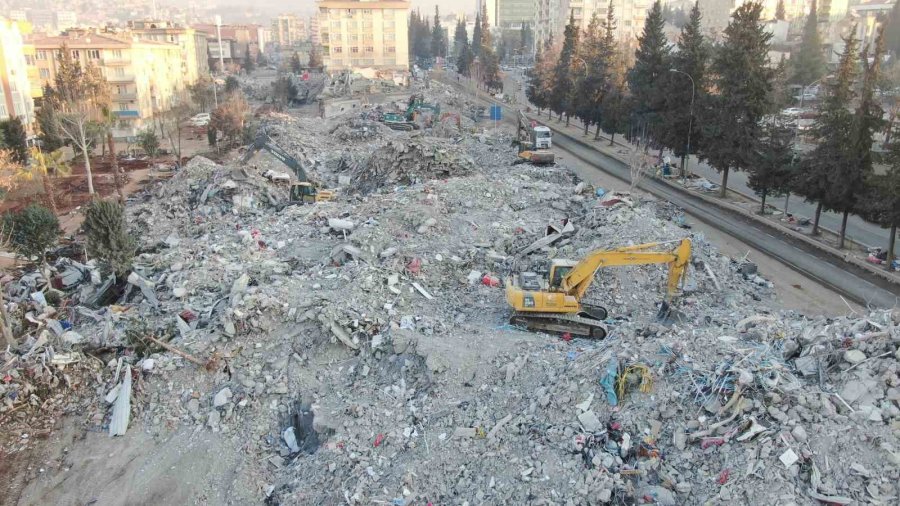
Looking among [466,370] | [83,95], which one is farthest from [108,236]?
[83,95]

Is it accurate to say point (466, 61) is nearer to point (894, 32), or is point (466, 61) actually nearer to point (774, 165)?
point (894, 32)

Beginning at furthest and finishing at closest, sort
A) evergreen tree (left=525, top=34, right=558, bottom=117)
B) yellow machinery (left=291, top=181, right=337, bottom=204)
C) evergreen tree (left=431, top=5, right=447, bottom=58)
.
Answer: evergreen tree (left=431, top=5, right=447, bottom=58)
evergreen tree (left=525, top=34, right=558, bottom=117)
yellow machinery (left=291, top=181, right=337, bottom=204)

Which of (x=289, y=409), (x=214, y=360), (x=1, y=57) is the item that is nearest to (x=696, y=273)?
(x=289, y=409)

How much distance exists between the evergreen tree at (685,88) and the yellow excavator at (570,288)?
1850 cm

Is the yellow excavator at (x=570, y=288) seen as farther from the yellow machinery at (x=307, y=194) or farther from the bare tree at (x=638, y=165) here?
the yellow machinery at (x=307, y=194)

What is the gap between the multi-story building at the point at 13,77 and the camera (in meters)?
43.0

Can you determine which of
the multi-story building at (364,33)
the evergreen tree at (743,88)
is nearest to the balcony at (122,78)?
the multi-story building at (364,33)

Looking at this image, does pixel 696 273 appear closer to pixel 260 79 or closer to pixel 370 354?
pixel 370 354

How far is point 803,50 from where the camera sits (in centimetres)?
6053

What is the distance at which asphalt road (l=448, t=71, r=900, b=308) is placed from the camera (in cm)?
1830

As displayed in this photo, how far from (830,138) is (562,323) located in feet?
42.6

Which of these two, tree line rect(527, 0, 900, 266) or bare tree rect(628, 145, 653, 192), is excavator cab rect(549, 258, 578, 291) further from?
bare tree rect(628, 145, 653, 192)

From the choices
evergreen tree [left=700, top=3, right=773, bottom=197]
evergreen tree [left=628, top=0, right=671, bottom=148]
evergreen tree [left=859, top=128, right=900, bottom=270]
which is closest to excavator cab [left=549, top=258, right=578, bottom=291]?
evergreen tree [left=859, top=128, right=900, bottom=270]

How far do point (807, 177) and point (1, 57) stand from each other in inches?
1892
